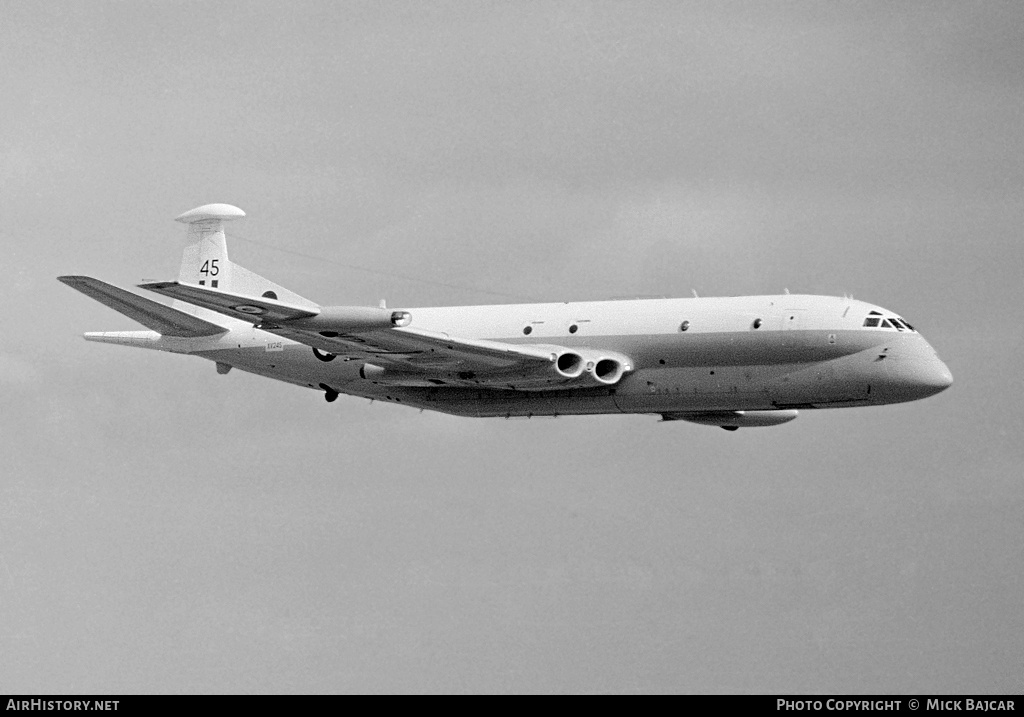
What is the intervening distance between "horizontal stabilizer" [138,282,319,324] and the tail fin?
10286 millimetres

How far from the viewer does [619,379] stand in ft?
189

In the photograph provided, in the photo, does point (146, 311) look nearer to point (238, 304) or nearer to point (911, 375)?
point (238, 304)

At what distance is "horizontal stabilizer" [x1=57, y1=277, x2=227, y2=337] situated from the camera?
182ft

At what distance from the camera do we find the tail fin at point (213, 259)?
64.2 metres

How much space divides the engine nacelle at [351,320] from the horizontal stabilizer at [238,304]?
30 cm

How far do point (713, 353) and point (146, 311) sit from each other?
1808 centimetres

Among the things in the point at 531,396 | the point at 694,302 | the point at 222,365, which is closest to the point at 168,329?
the point at 222,365

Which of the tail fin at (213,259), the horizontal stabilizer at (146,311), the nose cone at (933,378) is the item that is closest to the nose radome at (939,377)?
the nose cone at (933,378)

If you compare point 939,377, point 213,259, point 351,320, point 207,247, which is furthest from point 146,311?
point 939,377

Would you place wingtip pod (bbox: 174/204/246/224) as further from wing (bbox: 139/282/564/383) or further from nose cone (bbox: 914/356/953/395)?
nose cone (bbox: 914/356/953/395)

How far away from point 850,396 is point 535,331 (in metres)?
10.1

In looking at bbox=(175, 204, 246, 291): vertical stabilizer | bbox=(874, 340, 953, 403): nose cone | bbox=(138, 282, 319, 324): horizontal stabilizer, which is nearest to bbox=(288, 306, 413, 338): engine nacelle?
bbox=(138, 282, 319, 324): horizontal stabilizer

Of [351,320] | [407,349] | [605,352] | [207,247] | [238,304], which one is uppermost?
[207,247]

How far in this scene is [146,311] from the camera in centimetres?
5959
